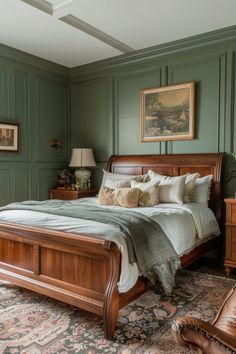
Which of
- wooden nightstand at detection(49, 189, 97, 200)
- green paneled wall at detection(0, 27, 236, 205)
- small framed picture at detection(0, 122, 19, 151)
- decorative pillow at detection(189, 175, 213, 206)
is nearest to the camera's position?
decorative pillow at detection(189, 175, 213, 206)

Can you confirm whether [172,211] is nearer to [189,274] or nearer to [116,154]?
[189,274]

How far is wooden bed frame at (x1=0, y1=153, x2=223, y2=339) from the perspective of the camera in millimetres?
2082

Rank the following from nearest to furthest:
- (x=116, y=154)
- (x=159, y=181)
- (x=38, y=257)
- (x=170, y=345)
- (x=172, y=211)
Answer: (x=170, y=345)
(x=38, y=257)
(x=172, y=211)
(x=159, y=181)
(x=116, y=154)

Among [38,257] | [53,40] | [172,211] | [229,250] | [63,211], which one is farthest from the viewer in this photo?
[53,40]

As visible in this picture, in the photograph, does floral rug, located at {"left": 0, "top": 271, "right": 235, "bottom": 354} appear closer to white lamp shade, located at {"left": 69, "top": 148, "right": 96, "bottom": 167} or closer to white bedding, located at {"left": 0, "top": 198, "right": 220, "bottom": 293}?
white bedding, located at {"left": 0, "top": 198, "right": 220, "bottom": 293}

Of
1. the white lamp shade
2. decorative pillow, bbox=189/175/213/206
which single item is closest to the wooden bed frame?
decorative pillow, bbox=189/175/213/206

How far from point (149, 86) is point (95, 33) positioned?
1.09 meters

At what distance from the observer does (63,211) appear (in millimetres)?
2803

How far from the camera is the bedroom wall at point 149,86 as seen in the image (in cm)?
382

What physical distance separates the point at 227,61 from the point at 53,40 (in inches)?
91.1

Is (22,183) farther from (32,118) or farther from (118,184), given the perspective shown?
→ (118,184)

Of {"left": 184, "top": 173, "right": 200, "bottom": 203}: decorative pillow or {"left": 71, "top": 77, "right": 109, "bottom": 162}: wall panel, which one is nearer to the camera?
{"left": 184, "top": 173, "right": 200, "bottom": 203}: decorative pillow

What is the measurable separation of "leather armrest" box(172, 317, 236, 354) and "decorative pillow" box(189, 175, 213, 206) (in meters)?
2.67

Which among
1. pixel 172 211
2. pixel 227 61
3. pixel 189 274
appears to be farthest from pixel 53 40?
pixel 189 274
